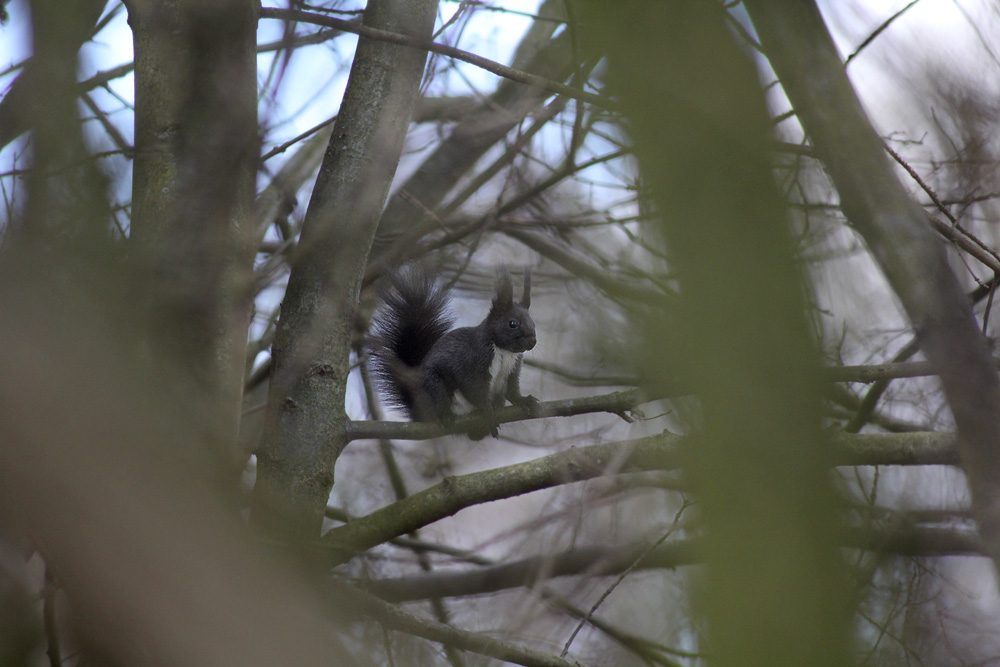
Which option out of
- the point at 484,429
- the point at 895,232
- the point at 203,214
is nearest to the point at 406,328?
the point at 484,429

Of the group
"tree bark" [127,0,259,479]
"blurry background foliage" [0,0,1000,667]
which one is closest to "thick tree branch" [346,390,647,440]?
"blurry background foliage" [0,0,1000,667]

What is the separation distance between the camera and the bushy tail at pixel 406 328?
405cm

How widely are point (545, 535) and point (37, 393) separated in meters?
2.19

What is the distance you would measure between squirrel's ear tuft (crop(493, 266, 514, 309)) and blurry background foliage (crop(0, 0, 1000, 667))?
69 cm

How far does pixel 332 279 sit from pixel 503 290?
110 cm

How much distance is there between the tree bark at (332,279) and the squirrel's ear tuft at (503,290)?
0.95 m

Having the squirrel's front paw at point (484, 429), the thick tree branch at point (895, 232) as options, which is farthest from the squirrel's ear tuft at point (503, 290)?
the thick tree branch at point (895, 232)

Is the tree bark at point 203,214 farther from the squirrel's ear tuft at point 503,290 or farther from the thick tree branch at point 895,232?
the squirrel's ear tuft at point 503,290

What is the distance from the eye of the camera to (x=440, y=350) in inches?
163

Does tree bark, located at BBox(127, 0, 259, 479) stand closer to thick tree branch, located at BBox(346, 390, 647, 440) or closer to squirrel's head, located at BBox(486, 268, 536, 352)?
thick tree branch, located at BBox(346, 390, 647, 440)

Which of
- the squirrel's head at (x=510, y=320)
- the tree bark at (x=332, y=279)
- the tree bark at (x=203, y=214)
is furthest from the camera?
the squirrel's head at (x=510, y=320)

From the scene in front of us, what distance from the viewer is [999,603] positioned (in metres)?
2.83

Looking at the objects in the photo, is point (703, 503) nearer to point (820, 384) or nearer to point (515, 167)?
point (820, 384)

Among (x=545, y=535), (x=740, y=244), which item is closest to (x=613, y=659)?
(x=545, y=535)
